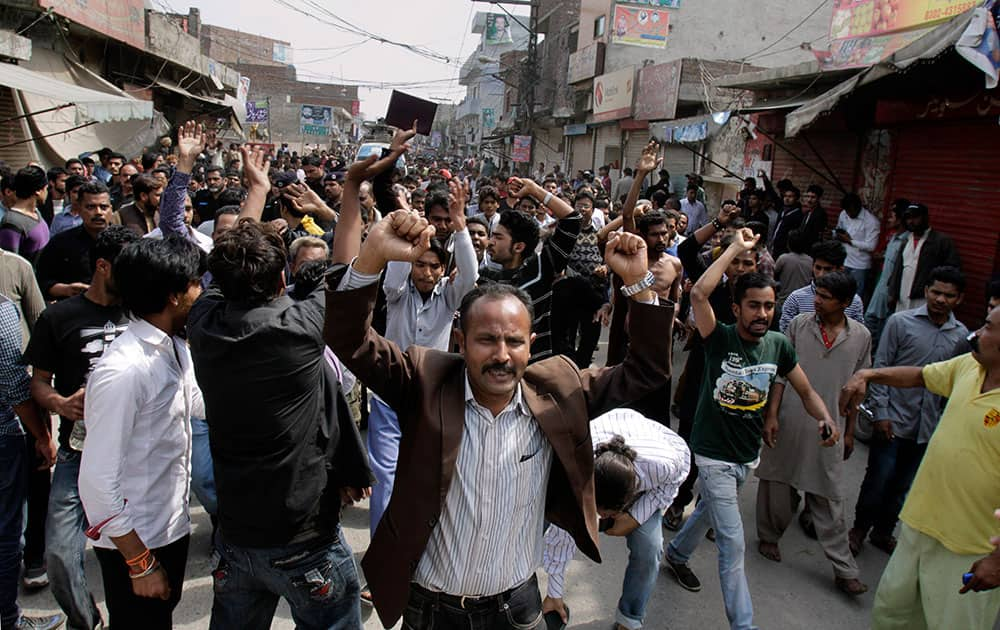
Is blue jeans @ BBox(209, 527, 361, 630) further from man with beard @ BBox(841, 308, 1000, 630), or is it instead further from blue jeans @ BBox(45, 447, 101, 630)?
man with beard @ BBox(841, 308, 1000, 630)

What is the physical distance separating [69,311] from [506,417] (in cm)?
179

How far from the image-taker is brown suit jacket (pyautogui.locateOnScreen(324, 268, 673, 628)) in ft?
5.81

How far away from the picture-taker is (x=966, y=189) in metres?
7.71

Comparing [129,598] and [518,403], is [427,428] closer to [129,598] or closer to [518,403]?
[518,403]

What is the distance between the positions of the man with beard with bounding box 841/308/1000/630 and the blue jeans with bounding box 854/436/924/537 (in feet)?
4.26

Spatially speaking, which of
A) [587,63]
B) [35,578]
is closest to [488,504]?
[35,578]

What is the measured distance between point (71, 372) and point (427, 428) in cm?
161

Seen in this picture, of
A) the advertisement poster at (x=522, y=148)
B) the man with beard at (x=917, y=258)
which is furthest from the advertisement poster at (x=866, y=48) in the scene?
the advertisement poster at (x=522, y=148)

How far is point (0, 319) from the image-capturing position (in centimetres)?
241

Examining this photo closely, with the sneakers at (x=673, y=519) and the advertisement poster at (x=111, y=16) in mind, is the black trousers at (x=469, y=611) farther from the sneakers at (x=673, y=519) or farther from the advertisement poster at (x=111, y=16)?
the advertisement poster at (x=111, y=16)

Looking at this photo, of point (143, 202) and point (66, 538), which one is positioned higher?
point (143, 202)

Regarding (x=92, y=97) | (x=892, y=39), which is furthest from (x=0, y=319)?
(x=892, y=39)

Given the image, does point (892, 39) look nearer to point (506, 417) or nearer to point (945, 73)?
point (945, 73)

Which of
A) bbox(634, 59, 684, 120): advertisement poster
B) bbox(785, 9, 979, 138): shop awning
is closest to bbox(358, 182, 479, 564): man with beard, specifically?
bbox(785, 9, 979, 138): shop awning
